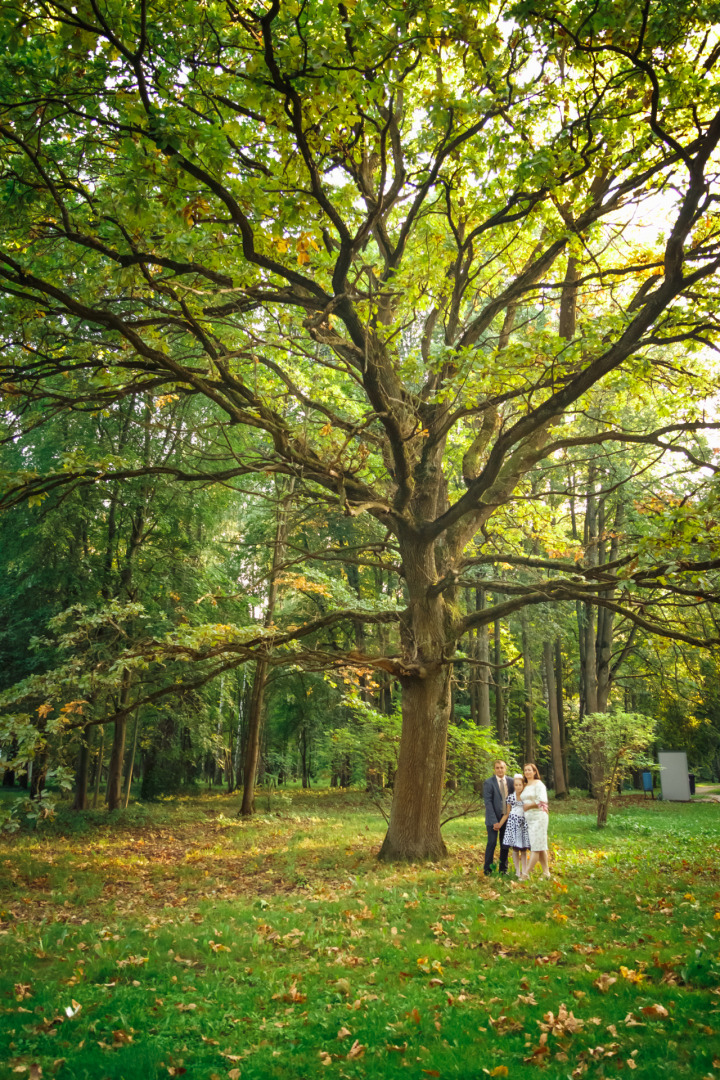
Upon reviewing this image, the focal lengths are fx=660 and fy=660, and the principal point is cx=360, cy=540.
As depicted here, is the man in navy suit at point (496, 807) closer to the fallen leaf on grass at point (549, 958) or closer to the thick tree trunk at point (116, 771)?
the fallen leaf on grass at point (549, 958)

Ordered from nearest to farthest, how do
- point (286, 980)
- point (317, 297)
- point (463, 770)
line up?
point (286, 980) → point (317, 297) → point (463, 770)

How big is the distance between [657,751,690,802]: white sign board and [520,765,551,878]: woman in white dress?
19.9 meters

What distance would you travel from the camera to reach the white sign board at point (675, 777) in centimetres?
2614

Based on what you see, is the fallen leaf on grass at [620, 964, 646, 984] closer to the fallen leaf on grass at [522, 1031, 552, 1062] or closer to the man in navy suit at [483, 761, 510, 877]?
the fallen leaf on grass at [522, 1031, 552, 1062]

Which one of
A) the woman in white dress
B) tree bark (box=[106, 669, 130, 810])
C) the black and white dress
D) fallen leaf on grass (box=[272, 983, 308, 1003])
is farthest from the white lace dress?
tree bark (box=[106, 669, 130, 810])

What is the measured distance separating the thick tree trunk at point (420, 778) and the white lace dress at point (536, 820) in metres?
1.60

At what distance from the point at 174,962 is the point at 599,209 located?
9582mm

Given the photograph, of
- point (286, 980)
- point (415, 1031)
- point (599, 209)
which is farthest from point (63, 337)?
point (415, 1031)

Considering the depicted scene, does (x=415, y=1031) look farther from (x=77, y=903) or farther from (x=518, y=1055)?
(x=77, y=903)

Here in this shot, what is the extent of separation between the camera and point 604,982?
16.1 feet

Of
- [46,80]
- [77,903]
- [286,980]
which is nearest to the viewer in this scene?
[286,980]

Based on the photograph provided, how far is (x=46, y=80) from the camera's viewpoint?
622 centimetres

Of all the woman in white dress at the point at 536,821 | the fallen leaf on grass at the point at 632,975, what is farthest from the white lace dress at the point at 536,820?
the fallen leaf on grass at the point at 632,975

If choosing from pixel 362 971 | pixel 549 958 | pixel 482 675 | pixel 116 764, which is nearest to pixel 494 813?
pixel 549 958
